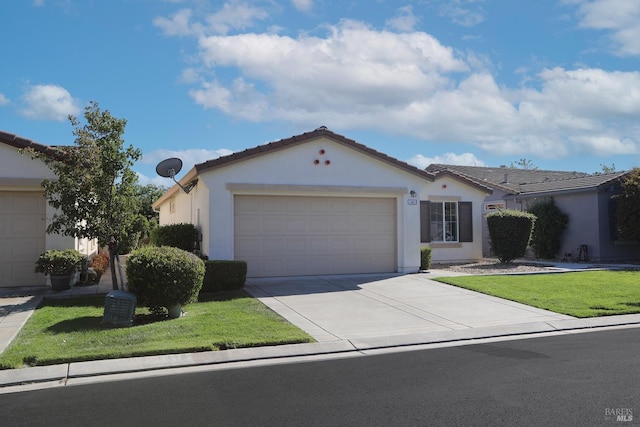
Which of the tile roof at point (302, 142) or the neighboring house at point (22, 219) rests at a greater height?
the tile roof at point (302, 142)

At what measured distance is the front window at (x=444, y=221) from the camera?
804 inches

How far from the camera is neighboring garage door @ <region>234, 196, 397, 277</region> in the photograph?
14422 mm

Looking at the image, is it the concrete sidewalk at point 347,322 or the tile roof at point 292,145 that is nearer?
the concrete sidewalk at point 347,322

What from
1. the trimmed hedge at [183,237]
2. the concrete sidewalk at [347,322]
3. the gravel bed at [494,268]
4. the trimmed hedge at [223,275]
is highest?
the trimmed hedge at [183,237]

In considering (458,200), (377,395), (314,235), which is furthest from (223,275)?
(458,200)

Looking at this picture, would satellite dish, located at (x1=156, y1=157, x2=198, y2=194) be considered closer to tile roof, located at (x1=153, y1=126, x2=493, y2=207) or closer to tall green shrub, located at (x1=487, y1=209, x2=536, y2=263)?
tile roof, located at (x1=153, y1=126, x2=493, y2=207)

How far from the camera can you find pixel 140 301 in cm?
915

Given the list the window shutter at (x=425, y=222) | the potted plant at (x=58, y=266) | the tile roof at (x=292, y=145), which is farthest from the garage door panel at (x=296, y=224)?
the window shutter at (x=425, y=222)

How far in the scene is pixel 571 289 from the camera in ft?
41.3

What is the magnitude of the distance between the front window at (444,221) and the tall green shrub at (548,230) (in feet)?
13.5

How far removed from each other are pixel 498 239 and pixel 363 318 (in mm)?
11104

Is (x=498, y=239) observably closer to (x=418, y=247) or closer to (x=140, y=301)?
(x=418, y=247)

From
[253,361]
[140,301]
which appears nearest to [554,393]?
[253,361]

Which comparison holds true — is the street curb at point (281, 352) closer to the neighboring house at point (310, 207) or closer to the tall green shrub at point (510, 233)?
the neighboring house at point (310, 207)
